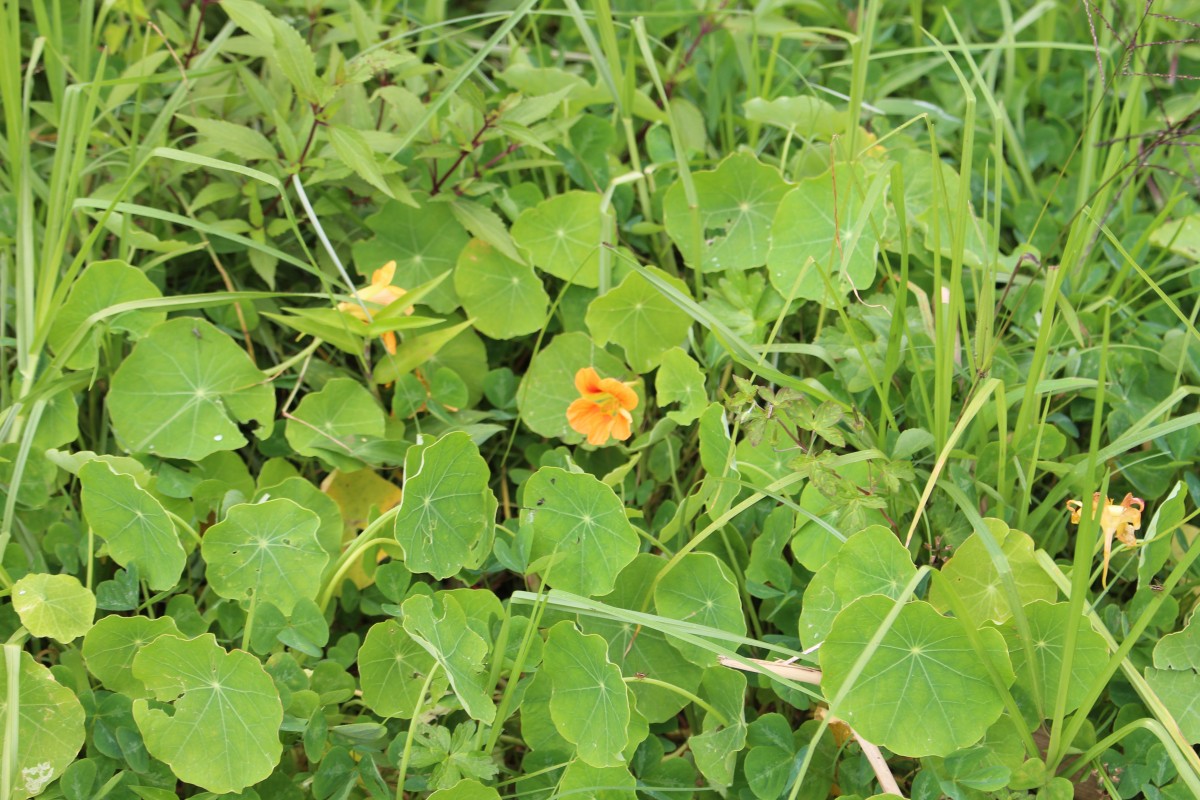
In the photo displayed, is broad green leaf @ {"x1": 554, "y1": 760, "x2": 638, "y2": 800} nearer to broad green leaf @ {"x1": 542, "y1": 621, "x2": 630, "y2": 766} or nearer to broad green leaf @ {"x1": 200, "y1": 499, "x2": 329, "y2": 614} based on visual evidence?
broad green leaf @ {"x1": 542, "y1": 621, "x2": 630, "y2": 766}

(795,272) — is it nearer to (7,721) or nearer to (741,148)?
(741,148)

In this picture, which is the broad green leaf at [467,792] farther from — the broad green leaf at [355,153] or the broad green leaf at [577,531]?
the broad green leaf at [355,153]

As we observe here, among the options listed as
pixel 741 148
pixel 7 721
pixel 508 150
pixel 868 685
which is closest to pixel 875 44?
pixel 741 148

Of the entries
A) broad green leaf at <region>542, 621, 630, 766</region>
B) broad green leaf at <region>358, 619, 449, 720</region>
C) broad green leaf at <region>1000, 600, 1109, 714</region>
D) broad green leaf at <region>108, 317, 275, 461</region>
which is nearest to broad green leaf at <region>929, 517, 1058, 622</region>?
broad green leaf at <region>1000, 600, 1109, 714</region>

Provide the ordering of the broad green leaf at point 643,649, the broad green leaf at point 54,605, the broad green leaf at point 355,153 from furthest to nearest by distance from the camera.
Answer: the broad green leaf at point 355,153 → the broad green leaf at point 643,649 → the broad green leaf at point 54,605

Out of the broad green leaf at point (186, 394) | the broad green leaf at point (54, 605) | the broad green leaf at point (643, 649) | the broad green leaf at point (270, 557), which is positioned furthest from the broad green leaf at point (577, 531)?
the broad green leaf at point (54, 605)

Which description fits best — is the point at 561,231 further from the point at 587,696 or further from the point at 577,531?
the point at 587,696
